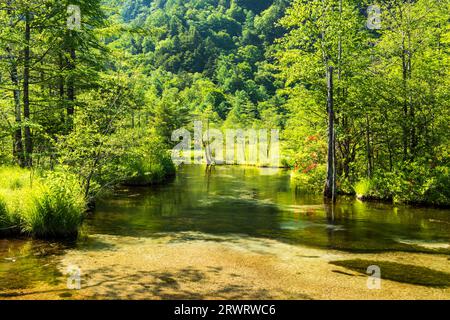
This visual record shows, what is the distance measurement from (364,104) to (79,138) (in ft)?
45.8

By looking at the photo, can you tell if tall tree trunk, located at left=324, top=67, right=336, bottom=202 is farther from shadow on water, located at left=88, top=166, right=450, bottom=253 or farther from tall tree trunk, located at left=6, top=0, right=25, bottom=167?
tall tree trunk, located at left=6, top=0, right=25, bottom=167

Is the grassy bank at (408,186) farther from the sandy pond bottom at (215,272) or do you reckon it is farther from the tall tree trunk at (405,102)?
the sandy pond bottom at (215,272)

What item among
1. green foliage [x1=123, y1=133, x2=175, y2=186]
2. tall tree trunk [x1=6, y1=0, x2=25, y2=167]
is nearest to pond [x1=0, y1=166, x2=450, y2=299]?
tall tree trunk [x1=6, y1=0, x2=25, y2=167]

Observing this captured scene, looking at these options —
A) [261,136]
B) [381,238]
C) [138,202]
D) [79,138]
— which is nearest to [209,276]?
[381,238]

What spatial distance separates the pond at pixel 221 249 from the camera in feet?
22.4

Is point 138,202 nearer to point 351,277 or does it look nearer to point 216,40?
point 351,277

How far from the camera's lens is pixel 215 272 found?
25.7ft

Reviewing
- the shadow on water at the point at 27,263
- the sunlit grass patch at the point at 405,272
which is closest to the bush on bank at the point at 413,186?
the sunlit grass patch at the point at 405,272

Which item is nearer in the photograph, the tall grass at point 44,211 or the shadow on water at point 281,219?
the tall grass at point 44,211

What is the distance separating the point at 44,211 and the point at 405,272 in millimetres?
8508

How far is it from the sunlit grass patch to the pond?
1.10ft

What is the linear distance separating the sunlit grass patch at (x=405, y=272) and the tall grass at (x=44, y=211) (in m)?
6.67

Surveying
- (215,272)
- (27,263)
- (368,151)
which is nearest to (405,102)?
(368,151)

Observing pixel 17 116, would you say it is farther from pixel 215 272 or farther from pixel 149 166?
pixel 149 166
